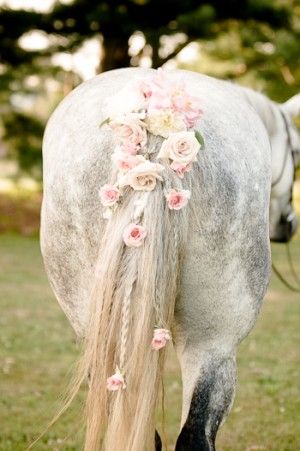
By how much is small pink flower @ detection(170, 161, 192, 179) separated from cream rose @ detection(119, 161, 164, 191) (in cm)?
4

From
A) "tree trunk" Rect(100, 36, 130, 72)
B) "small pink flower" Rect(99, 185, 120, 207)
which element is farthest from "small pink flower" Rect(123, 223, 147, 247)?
"tree trunk" Rect(100, 36, 130, 72)

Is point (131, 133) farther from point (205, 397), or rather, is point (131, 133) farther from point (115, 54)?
point (115, 54)

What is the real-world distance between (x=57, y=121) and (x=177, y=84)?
625 mm

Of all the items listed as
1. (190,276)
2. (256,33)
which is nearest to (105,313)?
(190,276)

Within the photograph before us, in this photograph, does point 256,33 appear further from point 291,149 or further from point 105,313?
point 105,313

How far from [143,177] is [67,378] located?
373cm

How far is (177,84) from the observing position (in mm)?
2951

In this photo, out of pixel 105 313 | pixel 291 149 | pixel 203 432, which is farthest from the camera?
pixel 291 149

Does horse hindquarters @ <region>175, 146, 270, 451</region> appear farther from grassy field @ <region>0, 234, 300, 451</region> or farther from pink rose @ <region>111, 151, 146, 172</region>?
grassy field @ <region>0, 234, 300, 451</region>

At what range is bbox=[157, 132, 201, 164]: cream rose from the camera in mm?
2797

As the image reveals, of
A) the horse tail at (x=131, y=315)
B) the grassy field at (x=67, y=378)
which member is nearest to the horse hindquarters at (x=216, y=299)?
the horse tail at (x=131, y=315)

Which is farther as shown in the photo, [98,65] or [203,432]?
[98,65]

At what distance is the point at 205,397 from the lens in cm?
307

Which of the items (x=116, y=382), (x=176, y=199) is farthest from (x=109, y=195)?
(x=116, y=382)
